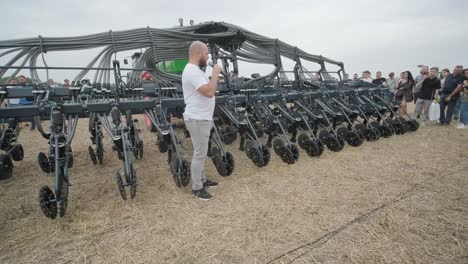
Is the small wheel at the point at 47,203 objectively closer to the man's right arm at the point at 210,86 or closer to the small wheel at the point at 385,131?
the man's right arm at the point at 210,86

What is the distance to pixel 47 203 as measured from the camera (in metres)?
3.07

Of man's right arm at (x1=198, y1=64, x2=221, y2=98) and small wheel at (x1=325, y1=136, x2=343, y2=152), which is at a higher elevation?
man's right arm at (x1=198, y1=64, x2=221, y2=98)

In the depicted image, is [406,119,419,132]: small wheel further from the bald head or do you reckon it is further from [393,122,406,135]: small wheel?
the bald head

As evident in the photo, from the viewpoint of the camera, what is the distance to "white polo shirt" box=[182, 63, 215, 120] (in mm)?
3215

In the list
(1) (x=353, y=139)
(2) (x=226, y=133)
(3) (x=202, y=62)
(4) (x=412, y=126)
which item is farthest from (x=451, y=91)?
(3) (x=202, y=62)

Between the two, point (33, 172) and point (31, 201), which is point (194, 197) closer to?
point (31, 201)

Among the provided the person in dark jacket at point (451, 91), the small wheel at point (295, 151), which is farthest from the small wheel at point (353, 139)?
the person in dark jacket at point (451, 91)

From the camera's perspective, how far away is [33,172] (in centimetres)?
511

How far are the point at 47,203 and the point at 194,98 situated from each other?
2031 millimetres

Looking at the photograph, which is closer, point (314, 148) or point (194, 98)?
point (194, 98)

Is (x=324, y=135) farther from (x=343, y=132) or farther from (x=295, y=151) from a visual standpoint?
(x=295, y=151)

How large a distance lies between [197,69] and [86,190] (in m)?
2.60

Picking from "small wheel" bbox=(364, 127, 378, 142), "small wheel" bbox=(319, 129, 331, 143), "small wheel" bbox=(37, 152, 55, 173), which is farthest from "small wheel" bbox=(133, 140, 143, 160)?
"small wheel" bbox=(364, 127, 378, 142)

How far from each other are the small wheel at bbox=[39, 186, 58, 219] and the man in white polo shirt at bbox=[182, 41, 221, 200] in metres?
1.64
